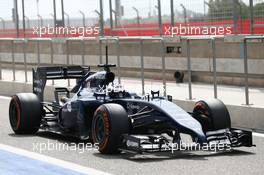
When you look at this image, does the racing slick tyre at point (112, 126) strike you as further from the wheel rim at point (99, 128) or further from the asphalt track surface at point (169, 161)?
the asphalt track surface at point (169, 161)

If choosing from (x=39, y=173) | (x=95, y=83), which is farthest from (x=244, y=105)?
(x=39, y=173)

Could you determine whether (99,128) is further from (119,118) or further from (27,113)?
(27,113)

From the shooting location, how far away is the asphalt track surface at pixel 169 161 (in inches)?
386

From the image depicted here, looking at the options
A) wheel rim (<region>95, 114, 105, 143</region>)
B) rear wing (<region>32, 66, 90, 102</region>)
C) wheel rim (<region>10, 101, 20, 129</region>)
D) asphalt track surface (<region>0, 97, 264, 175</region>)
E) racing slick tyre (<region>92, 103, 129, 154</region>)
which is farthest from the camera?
rear wing (<region>32, 66, 90, 102</region>)

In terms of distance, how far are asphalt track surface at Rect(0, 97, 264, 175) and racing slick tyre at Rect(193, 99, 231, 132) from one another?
48cm

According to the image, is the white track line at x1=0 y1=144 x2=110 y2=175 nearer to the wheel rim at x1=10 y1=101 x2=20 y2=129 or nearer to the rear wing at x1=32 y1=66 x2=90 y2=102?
the wheel rim at x1=10 y1=101 x2=20 y2=129

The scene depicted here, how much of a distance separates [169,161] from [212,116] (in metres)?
1.44

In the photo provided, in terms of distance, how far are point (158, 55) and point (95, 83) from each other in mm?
9564

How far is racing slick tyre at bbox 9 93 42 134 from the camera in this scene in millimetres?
13141

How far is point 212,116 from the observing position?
11656 mm

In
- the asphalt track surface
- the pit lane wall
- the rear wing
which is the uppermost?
the rear wing

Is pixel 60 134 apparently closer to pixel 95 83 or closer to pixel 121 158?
pixel 95 83

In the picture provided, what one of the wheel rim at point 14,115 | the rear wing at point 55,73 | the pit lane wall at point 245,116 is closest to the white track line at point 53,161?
the wheel rim at point 14,115

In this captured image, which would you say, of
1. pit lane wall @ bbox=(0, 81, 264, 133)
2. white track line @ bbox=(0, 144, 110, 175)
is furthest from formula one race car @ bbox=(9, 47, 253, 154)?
pit lane wall @ bbox=(0, 81, 264, 133)
